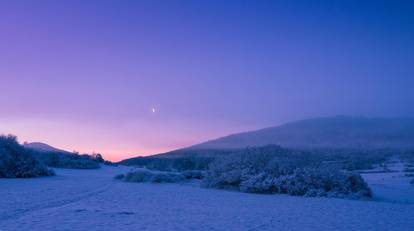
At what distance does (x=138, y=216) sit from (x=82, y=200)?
10.9ft

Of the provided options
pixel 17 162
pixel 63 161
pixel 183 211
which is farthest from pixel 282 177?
pixel 63 161

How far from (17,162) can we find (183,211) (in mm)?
13587

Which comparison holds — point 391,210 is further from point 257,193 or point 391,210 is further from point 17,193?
point 17,193

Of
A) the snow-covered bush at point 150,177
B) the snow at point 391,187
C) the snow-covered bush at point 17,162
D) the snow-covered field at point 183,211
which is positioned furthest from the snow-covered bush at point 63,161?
the snow at point 391,187

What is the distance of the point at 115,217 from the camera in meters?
10.1

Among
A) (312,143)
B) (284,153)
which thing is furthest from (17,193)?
(312,143)

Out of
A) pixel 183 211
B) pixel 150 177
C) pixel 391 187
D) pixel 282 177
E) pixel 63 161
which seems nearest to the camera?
pixel 183 211

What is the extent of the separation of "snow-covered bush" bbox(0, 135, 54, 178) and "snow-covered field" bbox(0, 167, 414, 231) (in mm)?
6519

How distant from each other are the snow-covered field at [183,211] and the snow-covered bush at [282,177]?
822 millimetres

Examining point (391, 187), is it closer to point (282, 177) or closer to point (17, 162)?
point (282, 177)

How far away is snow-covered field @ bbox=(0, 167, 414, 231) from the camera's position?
9344 mm

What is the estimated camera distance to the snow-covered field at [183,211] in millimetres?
9344

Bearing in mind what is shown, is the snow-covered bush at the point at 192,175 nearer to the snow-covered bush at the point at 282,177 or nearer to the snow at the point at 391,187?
the snow-covered bush at the point at 282,177

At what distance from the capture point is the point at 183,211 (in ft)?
37.6
